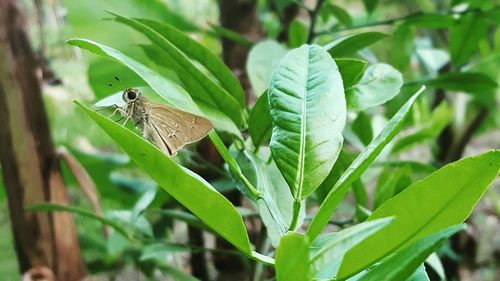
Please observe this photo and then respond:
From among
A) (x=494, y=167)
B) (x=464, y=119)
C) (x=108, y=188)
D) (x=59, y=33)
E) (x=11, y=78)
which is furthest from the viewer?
(x=59, y=33)

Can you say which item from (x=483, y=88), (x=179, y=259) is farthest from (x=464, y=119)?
(x=179, y=259)

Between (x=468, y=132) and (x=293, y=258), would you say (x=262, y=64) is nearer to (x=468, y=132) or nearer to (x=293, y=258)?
(x=293, y=258)

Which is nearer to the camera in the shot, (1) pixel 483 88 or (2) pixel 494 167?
(2) pixel 494 167

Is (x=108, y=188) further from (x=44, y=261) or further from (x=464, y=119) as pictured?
(x=464, y=119)

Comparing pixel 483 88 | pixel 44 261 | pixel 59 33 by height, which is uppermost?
pixel 59 33

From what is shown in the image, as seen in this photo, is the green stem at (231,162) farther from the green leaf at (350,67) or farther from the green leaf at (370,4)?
the green leaf at (370,4)

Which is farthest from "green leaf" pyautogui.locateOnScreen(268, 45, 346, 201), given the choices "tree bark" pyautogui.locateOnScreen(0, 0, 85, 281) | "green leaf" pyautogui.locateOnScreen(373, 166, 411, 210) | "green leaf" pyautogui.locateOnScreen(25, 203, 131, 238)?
"tree bark" pyautogui.locateOnScreen(0, 0, 85, 281)

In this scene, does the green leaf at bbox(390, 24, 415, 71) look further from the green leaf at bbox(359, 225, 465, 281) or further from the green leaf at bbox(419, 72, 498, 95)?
the green leaf at bbox(359, 225, 465, 281)
